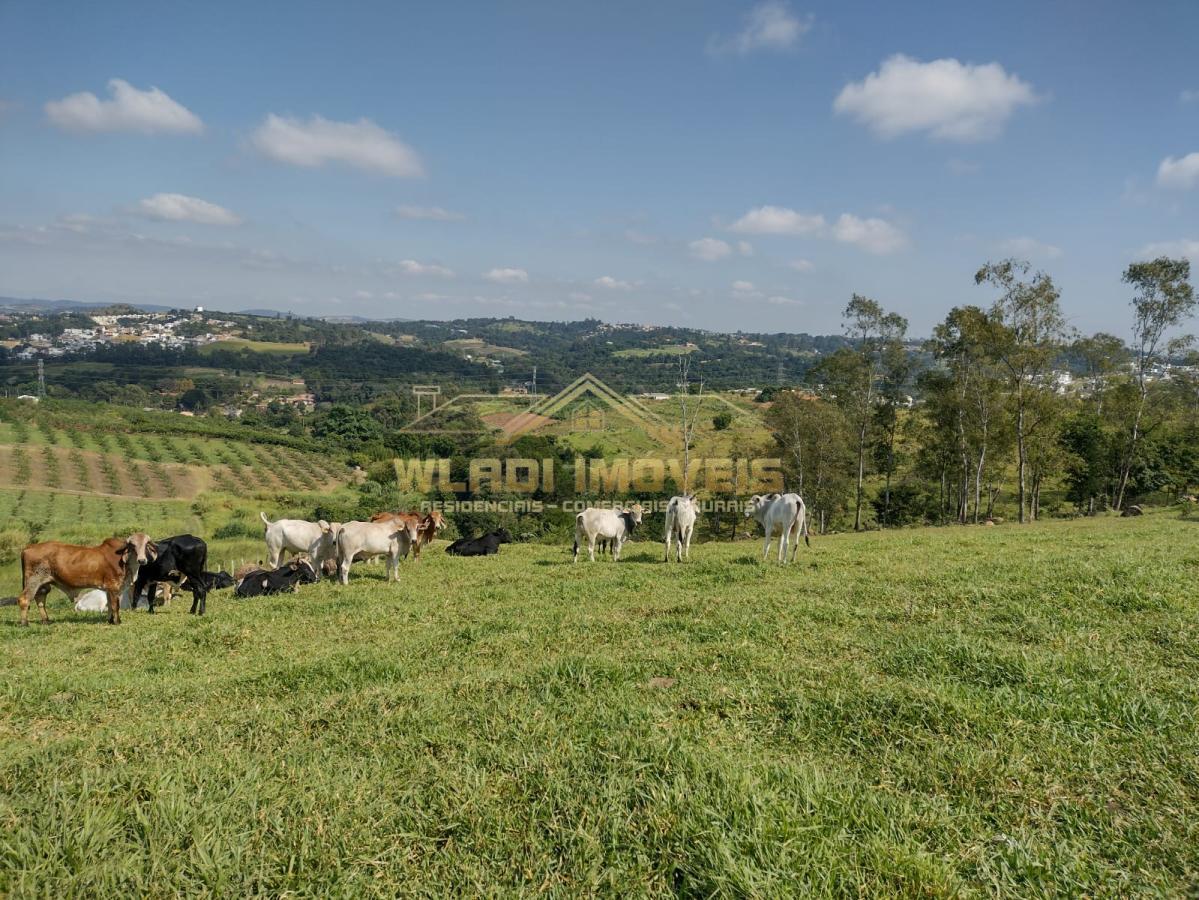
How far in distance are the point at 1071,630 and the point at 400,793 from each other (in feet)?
23.0

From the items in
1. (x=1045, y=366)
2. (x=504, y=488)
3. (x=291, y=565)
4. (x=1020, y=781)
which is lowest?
(x=504, y=488)

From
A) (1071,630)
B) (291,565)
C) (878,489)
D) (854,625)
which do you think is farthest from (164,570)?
(878,489)

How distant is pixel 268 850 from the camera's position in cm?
338

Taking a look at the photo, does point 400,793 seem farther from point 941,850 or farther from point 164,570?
point 164,570

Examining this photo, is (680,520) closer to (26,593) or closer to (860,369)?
(26,593)

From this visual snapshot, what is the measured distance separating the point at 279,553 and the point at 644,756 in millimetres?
14683

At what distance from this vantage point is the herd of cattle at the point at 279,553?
10.8m

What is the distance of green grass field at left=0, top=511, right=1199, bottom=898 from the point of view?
322 centimetres

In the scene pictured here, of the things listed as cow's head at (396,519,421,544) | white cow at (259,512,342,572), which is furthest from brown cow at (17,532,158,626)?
cow's head at (396,519,421,544)

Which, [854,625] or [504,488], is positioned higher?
[854,625]

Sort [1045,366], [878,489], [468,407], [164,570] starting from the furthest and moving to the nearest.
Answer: [468,407], [878,489], [1045,366], [164,570]

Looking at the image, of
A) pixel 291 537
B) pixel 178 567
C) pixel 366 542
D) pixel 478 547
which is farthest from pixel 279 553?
pixel 478 547

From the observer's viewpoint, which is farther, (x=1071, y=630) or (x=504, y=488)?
(x=504, y=488)

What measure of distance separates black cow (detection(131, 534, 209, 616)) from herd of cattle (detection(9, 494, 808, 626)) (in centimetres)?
2
